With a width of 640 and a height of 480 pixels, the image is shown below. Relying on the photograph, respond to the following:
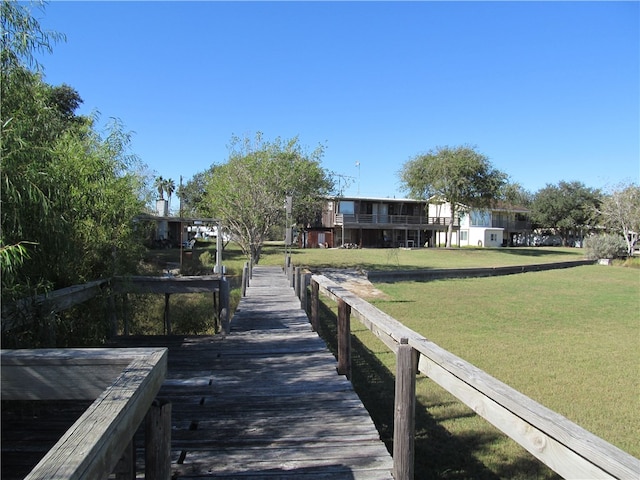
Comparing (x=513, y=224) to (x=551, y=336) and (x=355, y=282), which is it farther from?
(x=551, y=336)

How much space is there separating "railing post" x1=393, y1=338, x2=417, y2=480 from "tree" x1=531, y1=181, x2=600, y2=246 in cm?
6496

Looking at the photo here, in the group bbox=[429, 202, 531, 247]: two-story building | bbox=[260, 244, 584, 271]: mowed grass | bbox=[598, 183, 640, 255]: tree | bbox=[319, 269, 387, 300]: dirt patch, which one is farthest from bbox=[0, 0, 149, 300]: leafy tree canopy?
bbox=[429, 202, 531, 247]: two-story building

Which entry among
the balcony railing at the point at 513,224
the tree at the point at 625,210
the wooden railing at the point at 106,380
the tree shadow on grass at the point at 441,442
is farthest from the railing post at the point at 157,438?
the balcony railing at the point at 513,224

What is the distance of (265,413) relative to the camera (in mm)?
3965

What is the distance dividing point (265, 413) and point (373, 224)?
4136 cm

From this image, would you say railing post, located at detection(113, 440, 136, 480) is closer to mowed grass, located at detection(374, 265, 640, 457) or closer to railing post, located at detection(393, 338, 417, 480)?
railing post, located at detection(393, 338, 417, 480)

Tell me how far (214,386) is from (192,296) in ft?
29.6

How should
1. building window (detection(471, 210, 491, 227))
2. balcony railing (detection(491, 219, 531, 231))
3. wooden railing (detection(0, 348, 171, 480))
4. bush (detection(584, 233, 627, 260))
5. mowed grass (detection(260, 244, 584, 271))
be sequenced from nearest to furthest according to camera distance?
wooden railing (detection(0, 348, 171, 480)) < mowed grass (detection(260, 244, 584, 271)) < bush (detection(584, 233, 627, 260)) < building window (detection(471, 210, 491, 227)) < balcony railing (detection(491, 219, 531, 231))

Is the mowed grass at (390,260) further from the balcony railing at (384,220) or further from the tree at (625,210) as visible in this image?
the balcony railing at (384,220)

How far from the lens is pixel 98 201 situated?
5379 millimetres

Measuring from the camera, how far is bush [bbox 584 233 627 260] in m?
31.1

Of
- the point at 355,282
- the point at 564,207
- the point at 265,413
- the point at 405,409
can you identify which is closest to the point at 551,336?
the point at 265,413

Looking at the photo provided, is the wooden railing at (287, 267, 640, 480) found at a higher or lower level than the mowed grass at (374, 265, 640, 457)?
higher

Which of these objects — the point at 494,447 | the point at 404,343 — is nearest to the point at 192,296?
the point at 494,447
